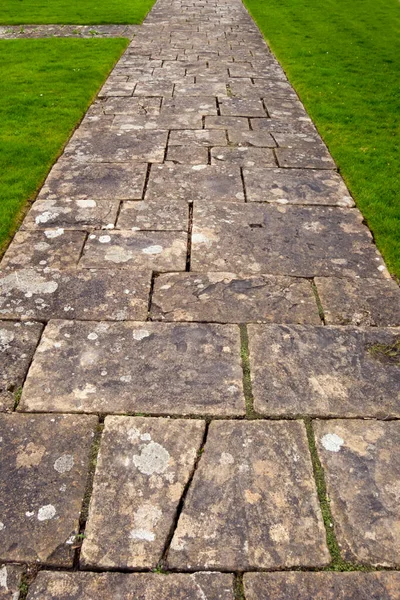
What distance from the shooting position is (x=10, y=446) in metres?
1.99

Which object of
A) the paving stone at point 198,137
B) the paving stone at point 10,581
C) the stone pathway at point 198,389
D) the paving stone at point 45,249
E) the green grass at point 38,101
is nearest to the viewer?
the paving stone at point 10,581

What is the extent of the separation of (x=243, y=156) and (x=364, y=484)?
3439 mm

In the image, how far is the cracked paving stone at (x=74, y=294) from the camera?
270cm

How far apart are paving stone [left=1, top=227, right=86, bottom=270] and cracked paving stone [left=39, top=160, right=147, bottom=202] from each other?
55 centimetres

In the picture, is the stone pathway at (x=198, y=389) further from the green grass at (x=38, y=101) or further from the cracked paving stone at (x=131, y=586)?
the green grass at (x=38, y=101)

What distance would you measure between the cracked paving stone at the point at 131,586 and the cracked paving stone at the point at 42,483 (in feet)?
0.21

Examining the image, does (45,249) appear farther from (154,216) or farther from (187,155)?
(187,155)

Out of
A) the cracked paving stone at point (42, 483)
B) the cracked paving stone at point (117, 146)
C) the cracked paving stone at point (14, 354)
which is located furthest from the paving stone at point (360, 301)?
the cracked paving stone at point (117, 146)

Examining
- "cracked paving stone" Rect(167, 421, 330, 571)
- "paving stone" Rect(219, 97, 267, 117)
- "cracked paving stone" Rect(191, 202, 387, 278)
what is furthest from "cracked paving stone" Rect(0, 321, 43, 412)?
"paving stone" Rect(219, 97, 267, 117)

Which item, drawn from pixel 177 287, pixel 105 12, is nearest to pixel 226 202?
pixel 177 287

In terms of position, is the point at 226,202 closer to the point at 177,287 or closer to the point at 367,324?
the point at 177,287

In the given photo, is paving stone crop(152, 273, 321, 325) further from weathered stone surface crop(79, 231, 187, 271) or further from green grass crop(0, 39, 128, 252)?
green grass crop(0, 39, 128, 252)

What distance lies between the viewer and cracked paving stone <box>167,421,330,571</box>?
166 centimetres

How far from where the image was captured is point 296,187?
4070 mm
